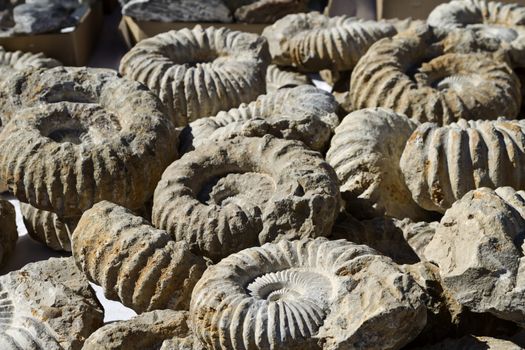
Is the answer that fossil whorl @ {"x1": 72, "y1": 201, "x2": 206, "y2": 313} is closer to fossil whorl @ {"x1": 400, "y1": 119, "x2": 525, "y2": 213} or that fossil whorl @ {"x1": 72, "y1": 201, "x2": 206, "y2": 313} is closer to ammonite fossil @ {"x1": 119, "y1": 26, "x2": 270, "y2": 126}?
fossil whorl @ {"x1": 400, "y1": 119, "x2": 525, "y2": 213}

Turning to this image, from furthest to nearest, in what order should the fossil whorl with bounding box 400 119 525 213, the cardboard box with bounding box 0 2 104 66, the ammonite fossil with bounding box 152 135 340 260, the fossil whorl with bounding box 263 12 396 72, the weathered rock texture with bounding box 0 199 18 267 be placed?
the cardboard box with bounding box 0 2 104 66 < the fossil whorl with bounding box 263 12 396 72 < the weathered rock texture with bounding box 0 199 18 267 < the fossil whorl with bounding box 400 119 525 213 < the ammonite fossil with bounding box 152 135 340 260

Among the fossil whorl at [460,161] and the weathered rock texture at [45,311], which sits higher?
the fossil whorl at [460,161]

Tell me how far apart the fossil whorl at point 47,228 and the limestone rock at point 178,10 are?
1622 mm

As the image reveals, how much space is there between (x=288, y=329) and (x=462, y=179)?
0.82 metres

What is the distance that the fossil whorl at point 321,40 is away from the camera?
3.22 m

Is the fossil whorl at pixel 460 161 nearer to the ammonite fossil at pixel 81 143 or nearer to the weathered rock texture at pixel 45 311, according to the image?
the ammonite fossil at pixel 81 143

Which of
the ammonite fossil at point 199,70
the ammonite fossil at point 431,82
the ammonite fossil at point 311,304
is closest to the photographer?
the ammonite fossil at point 311,304

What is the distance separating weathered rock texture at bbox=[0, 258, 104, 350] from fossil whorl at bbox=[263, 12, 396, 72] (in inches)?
59.9

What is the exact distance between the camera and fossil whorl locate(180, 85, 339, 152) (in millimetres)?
2471

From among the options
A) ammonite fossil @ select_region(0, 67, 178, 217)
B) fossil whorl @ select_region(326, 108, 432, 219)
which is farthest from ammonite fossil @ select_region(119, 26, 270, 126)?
fossil whorl @ select_region(326, 108, 432, 219)

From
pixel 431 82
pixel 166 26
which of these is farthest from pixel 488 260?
pixel 166 26

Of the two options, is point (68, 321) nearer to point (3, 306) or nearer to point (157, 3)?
point (3, 306)

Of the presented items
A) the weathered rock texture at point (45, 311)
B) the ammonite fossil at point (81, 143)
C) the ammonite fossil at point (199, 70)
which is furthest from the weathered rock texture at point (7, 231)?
the ammonite fossil at point (199, 70)

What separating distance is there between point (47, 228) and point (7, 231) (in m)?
0.13
